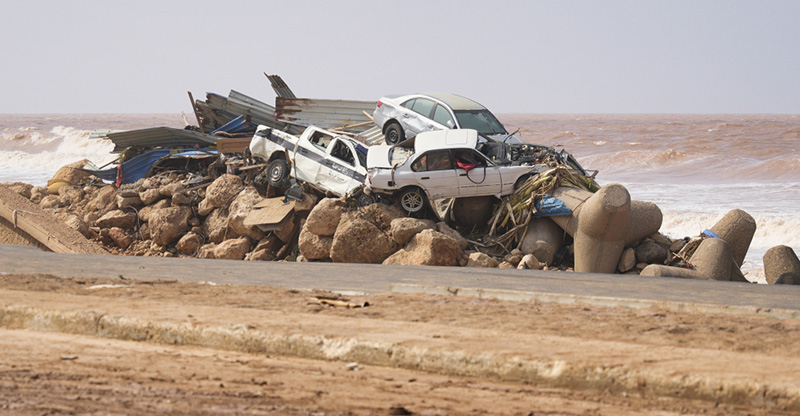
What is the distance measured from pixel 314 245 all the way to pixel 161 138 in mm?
9053

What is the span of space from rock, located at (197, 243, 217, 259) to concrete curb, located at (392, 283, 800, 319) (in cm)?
955

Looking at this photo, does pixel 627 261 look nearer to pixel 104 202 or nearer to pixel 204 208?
pixel 204 208

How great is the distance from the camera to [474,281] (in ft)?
27.2

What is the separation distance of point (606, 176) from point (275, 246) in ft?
93.2

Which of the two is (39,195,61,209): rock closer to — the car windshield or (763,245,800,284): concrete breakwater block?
the car windshield

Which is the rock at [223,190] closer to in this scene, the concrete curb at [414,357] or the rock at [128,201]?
the rock at [128,201]

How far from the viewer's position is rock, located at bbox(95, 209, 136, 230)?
60.1 feet

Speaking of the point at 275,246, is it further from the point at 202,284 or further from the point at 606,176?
the point at 606,176

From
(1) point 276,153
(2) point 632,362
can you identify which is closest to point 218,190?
(1) point 276,153

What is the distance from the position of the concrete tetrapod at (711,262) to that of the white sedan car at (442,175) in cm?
335

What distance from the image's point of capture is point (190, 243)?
56.0 feet

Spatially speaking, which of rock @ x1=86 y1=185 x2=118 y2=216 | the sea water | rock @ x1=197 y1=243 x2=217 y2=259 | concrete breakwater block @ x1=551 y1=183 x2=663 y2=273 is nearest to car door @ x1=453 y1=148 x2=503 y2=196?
concrete breakwater block @ x1=551 y1=183 x2=663 y2=273

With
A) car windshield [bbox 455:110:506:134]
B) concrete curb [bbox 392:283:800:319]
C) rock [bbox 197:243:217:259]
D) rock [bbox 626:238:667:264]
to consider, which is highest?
car windshield [bbox 455:110:506:134]

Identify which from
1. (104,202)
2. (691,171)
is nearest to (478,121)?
(104,202)
